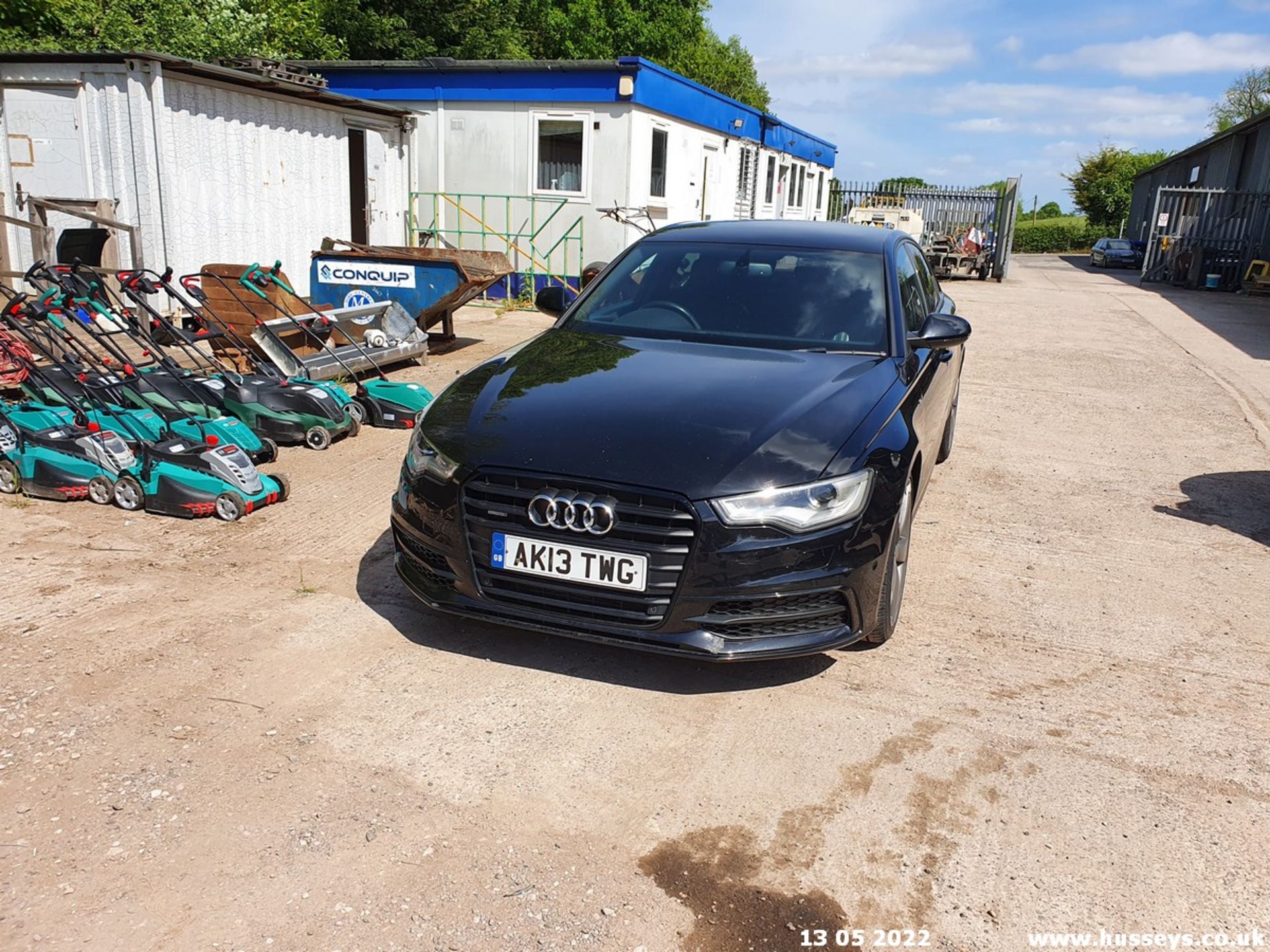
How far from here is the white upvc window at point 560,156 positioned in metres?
15.8

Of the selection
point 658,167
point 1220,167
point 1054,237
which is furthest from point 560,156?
point 1054,237

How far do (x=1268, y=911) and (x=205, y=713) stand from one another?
3.23m

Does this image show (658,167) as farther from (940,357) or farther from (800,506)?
(800,506)

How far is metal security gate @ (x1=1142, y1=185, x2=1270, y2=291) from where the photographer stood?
27.8 metres

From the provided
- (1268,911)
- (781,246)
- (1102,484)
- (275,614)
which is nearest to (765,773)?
(1268,911)

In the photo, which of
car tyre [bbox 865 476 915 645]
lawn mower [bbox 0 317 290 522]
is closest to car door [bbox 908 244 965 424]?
car tyre [bbox 865 476 915 645]

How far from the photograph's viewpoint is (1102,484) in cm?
656

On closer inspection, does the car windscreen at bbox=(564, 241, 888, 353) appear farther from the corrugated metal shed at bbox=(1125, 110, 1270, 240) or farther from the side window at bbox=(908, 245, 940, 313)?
the corrugated metal shed at bbox=(1125, 110, 1270, 240)

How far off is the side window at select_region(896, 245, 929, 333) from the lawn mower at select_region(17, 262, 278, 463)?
3.82m

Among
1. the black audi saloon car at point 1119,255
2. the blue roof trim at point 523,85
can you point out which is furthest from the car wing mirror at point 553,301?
the black audi saloon car at point 1119,255

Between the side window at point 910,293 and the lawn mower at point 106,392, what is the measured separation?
12.7ft

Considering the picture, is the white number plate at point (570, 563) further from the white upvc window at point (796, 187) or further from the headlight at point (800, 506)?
the white upvc window at point (796, 187)

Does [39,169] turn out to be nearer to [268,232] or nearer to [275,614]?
[268,232]

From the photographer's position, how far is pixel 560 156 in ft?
52.7
